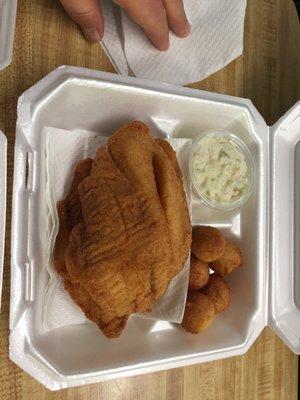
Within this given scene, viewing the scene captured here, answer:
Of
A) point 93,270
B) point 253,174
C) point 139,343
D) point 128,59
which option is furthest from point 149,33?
point 139,343

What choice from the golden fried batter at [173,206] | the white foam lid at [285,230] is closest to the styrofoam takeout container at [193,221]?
the white foam lid at [285,230]

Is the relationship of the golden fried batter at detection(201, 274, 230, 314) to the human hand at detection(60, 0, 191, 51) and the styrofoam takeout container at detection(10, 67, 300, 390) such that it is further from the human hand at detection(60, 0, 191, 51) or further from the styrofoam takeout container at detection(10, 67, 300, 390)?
the human hand at detection(60, 0, 191, 51)

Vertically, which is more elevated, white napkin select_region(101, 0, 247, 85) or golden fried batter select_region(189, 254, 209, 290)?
white napkin select_region(101, 0, 247, 85)

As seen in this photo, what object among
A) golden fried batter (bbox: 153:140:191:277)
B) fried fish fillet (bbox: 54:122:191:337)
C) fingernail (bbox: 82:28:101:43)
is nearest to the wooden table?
fingernail (bbox: 82:28:101:43)

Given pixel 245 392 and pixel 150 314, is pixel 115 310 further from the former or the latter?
pixel 245 392

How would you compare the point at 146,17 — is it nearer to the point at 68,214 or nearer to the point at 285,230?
the point at 68,214
